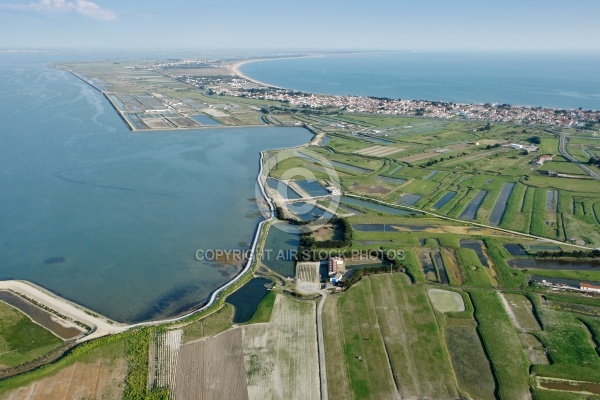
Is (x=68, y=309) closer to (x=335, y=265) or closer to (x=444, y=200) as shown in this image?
(x=335, y=265)

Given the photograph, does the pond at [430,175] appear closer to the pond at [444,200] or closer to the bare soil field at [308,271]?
the pond at [444,200]

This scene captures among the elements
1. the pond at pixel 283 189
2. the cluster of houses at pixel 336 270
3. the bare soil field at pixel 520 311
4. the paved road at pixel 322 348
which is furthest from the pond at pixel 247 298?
the pond at pixel 283 189

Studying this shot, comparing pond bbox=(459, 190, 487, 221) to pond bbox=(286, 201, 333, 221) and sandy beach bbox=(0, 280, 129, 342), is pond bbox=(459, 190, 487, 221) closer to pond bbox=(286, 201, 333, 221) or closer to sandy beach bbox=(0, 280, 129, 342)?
pond bbox=(286, 201, 333, 221)

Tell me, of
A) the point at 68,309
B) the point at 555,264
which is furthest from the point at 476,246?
the point at 68,309

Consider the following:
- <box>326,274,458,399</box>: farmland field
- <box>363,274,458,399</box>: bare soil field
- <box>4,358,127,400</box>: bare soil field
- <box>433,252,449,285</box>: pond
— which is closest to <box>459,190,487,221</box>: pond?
<box>433,252,449,285</box>: pond

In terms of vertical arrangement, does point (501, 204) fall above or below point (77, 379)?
above

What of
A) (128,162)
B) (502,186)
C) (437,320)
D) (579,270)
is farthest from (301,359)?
(128,162)

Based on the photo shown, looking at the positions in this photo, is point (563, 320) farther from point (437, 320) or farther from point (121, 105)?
point (121, 105)

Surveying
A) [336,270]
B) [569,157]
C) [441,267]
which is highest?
[569,157]
